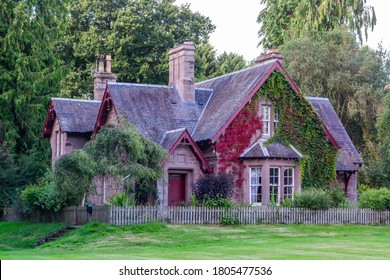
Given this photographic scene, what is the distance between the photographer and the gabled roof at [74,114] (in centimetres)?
4831

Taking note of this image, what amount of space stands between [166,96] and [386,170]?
59.1 ft

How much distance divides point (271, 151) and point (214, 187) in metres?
4.45

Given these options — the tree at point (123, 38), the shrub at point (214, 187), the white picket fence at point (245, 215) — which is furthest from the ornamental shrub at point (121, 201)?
the tree at point (123, 38)

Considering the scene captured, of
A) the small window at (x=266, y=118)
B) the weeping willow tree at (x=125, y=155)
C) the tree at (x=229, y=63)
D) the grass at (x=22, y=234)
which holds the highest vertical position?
the tree at (x=229, y=63)

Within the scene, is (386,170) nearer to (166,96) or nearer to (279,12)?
(166,96)

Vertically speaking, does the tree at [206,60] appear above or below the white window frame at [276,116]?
above

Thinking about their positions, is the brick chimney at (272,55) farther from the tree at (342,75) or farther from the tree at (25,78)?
the tree at (25,78)

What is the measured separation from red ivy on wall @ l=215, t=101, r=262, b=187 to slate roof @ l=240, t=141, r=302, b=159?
15.1 inches

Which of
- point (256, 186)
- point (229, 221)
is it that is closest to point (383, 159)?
point (256, 186)

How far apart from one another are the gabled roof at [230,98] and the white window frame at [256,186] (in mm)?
2816

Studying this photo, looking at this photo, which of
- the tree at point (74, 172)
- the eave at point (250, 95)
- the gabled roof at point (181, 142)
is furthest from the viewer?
the eave at point (250, 95)

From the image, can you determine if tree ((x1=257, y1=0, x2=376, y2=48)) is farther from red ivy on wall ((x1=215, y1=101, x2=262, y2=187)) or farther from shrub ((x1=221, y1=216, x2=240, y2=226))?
shrub ((x1=221, y1=216, x2=240, y2=226))

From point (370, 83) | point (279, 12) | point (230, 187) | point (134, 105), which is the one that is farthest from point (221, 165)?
point (279, 12)

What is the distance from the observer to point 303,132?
45.4 metres
